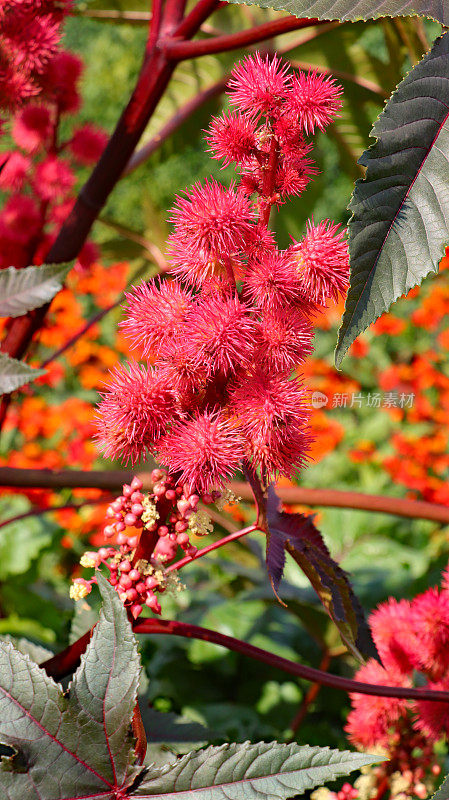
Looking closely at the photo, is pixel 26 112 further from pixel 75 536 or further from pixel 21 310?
pixel 75 536

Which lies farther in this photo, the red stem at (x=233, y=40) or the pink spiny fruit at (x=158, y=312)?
the red stem at (x=233, y=40)

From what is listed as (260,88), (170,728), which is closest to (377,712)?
(170,728)

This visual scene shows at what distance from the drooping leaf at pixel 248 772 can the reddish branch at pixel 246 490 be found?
1.42 feet

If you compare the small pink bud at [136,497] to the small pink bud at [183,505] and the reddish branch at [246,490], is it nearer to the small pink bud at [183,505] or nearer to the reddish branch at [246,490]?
the small pink bud at [183,505]

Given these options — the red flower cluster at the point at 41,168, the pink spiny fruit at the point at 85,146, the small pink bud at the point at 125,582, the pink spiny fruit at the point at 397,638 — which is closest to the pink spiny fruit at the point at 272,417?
the small pink bud at the point at 125,582

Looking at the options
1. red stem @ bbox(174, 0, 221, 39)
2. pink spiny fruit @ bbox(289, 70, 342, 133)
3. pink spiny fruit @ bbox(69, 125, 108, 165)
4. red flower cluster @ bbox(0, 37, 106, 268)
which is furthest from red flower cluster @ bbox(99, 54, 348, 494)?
pink spiny fruit @ bbox(69, 125, 108, 165)

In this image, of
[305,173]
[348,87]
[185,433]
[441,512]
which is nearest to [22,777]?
[185,433]

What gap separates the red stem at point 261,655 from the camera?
56cm

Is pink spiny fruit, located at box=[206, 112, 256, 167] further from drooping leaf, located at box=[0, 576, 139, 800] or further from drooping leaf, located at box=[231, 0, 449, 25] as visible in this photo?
drooping leaf, located at box=[0, 576, 139, 800]

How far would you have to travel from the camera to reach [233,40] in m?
0.73

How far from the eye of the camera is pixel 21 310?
54cm

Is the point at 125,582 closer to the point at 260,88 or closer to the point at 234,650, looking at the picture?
the point at 234,650

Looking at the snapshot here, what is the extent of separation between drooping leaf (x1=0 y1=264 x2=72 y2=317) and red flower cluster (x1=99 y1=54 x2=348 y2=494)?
6 centimetres

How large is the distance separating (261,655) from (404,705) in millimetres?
365
